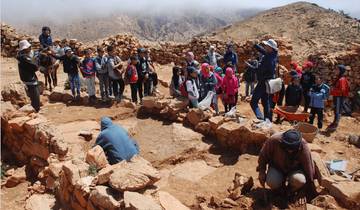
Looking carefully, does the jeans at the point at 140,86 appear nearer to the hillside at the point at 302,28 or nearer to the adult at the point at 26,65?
the adult at the point at 26,65

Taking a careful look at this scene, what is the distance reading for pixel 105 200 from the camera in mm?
5043

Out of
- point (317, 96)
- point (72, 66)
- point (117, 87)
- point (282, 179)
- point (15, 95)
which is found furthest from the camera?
point (117, 87)

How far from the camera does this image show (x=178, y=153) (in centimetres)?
748

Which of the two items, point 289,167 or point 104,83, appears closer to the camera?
point 289,167

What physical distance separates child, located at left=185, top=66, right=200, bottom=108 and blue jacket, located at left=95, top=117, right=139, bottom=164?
8.73 feet

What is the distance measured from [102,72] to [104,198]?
19.6 feet

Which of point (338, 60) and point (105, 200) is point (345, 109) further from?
point (105, 200)

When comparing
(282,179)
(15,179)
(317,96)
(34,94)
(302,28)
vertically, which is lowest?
(15,179)

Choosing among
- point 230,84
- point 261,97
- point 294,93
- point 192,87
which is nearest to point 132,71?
point 192,87

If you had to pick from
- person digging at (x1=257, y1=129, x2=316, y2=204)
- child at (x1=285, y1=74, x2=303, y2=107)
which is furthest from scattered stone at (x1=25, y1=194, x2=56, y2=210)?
child at (x1=285, y1=74, x2=303, y2=107)

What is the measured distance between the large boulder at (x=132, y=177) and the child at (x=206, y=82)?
13.7 feet

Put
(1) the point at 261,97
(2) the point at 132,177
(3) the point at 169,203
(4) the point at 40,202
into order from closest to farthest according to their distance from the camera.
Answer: (3) the point at 169,203
(2) the point at 132,177
(4) the point at 40,202
(1) the point at 261,97

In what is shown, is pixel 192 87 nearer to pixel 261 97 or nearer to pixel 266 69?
pixel 261 97

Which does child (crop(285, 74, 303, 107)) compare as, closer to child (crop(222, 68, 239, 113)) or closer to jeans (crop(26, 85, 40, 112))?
child (crop(222, 68, 239, 113))
